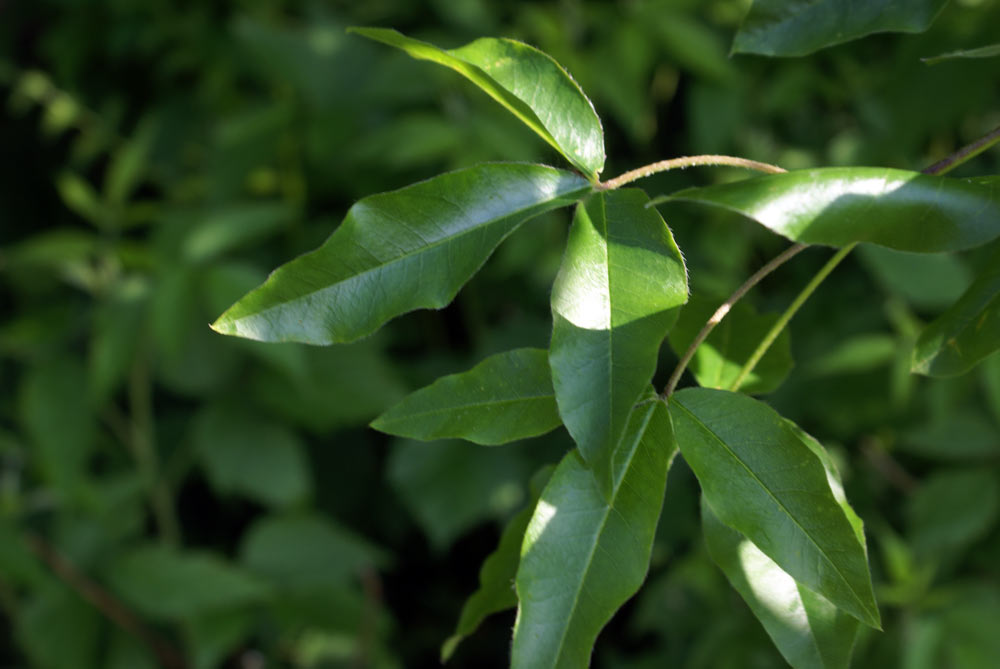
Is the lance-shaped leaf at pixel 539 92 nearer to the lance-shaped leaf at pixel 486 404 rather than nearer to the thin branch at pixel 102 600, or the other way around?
the lance-shaped leaf at pixel 486 404

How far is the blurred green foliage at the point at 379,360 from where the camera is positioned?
131 centimetres

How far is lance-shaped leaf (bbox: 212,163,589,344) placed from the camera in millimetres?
404

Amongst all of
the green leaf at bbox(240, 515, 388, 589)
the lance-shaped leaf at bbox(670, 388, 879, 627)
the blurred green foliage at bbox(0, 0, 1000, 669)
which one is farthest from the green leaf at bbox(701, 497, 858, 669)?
the green leaf at bbox(240, 515, 388, 589)

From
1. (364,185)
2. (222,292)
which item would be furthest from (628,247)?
(364,185)

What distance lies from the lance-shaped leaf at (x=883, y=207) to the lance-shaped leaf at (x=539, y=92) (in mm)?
64

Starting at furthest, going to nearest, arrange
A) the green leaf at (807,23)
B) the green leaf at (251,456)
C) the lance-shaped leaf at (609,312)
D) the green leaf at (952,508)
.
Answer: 1. the green leaf at (251,456)
2. the green leaf at (952,508)
3. the green leaf at (807,23)
4. the lance-shaped leaf at (609,312)

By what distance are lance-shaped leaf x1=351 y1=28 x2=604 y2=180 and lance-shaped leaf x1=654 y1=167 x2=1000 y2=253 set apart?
0.06 meters

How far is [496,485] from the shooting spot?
1476 millimetres

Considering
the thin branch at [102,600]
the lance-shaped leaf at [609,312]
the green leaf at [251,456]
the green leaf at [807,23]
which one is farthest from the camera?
the green leaf at [251,456]

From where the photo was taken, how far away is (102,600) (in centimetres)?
136

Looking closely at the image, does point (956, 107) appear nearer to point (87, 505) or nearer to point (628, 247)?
point (628, 247)

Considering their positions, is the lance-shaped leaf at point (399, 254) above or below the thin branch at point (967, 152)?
below

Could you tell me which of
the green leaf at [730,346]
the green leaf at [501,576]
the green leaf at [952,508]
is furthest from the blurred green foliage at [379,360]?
the green leaf at [501,576]

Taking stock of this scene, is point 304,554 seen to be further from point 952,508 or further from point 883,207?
point 883,207
